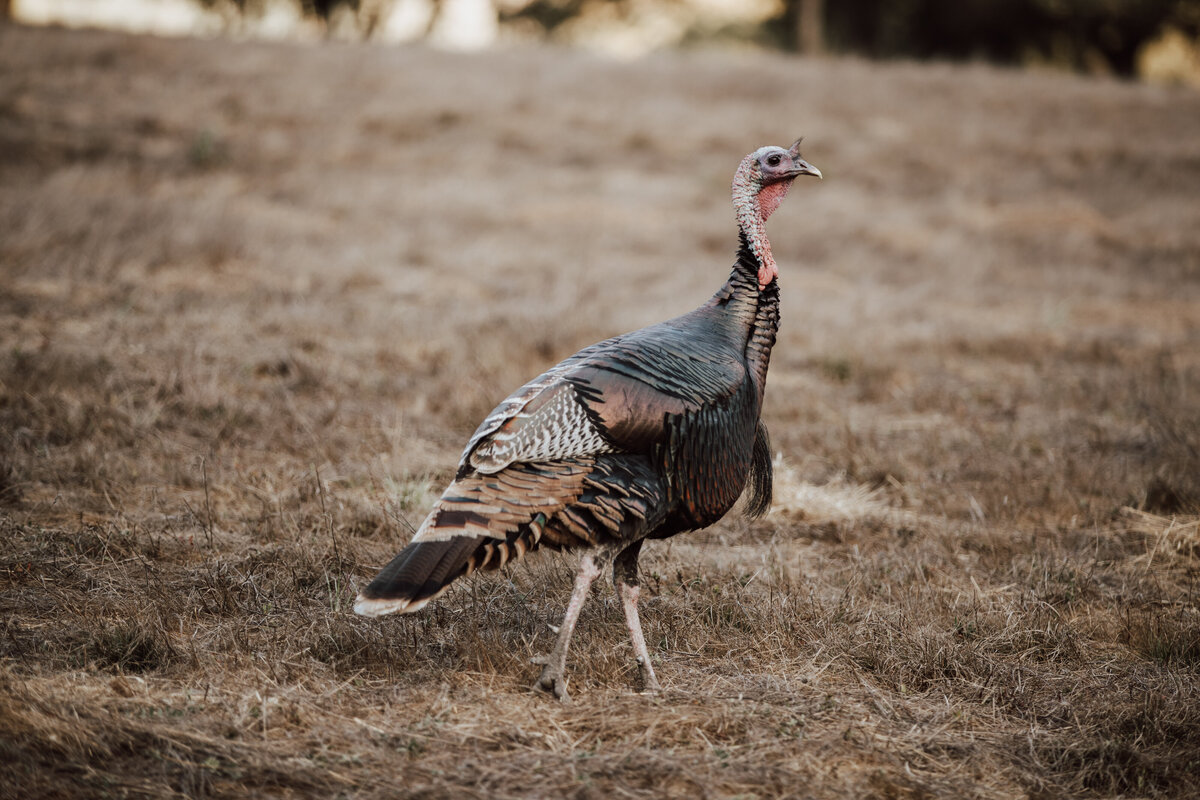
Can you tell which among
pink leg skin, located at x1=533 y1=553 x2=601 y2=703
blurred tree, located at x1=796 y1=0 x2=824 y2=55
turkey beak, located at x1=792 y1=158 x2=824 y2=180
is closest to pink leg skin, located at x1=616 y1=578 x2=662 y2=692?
pink leg skin, located at x1=533 y1=553 x2=601 y2=703

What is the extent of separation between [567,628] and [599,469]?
52 centimetres

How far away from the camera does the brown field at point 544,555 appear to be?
2855mm

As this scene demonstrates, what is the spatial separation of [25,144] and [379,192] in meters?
4.56

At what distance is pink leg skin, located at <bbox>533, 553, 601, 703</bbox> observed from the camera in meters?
3.05

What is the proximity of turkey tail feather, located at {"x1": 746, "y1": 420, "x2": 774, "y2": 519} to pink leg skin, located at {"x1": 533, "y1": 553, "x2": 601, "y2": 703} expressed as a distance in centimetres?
90

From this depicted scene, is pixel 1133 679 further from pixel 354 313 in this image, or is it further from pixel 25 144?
pixel 25 144

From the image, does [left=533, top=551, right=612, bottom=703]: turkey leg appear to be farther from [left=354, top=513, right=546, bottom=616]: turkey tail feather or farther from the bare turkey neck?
the bare turkey neck

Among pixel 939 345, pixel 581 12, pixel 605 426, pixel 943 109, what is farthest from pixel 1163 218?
pixel 581 12

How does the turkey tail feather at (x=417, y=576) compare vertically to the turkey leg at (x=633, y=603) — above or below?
above

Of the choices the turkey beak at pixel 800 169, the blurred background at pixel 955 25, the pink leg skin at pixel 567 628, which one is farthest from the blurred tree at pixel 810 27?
the pink leg skin at pixel 567 628

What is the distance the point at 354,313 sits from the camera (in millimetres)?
8461

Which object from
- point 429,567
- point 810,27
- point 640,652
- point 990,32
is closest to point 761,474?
point 640,652

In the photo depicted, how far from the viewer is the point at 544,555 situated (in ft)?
14.1

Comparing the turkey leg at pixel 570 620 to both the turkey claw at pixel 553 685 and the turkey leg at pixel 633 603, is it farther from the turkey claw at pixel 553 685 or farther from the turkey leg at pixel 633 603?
the turkey leg at pixel 633 603
